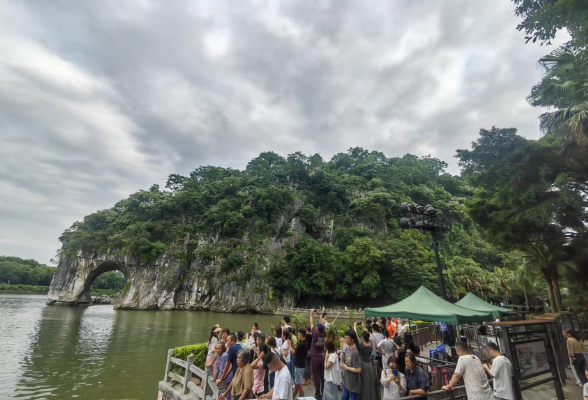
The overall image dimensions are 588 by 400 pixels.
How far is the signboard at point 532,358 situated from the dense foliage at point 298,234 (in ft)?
95.0

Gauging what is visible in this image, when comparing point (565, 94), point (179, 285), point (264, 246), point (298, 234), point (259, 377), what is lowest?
point (259, 377)

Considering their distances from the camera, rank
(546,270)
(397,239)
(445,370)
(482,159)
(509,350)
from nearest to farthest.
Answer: (509,350), (445,370), (482,159), (546,270), (397,239)

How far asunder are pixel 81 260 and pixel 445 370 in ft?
159

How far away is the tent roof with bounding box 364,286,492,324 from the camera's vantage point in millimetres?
6183

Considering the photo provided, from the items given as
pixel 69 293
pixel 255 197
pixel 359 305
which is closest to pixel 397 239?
pixel 359 305

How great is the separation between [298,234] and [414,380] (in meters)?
35.7

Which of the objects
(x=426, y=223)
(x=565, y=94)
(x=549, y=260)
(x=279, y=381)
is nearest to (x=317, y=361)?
(x=279, y=381)

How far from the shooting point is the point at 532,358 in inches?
187

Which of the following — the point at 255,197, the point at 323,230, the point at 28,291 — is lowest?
the point at 28,291

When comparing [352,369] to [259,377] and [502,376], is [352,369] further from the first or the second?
[502,376]

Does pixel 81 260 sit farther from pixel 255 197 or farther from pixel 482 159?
pixel 482 159

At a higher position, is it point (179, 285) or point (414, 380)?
point (179, 285)

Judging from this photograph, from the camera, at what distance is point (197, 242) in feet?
130

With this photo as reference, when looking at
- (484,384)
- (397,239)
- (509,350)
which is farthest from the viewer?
(397,239)
